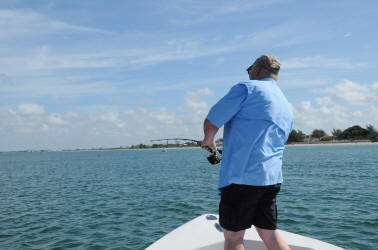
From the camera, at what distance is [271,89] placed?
229 centimetres

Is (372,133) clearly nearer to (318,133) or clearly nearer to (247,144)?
(318,133)

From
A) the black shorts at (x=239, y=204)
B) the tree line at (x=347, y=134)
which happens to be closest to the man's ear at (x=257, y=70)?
the black shorts at (x=239, y=204)

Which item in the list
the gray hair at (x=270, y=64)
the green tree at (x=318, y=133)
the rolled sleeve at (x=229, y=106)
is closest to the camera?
the rolled sleeve at (x=229, y=106)

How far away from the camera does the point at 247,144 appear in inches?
85.1

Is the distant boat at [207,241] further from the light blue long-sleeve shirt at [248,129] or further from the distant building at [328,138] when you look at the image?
the distant building at [328,138]

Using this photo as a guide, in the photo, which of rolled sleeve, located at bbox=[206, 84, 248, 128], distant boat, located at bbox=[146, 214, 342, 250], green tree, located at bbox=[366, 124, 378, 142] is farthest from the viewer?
green tree, located at bbox=[366, 124, 378, 142]

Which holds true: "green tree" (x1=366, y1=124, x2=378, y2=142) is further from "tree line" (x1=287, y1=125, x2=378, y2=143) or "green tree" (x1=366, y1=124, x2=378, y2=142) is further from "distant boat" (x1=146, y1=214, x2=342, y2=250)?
"distant boat" (x1=146, y1=214, x2=342, y2=250)

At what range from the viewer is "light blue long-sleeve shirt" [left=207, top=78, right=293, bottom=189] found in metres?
2.15

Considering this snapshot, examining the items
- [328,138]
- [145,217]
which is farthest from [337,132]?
[145,217]

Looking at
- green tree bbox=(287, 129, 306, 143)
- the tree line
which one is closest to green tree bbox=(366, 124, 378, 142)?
the tree line

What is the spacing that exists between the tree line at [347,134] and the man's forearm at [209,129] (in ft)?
469

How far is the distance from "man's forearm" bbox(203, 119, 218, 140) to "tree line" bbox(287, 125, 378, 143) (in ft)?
469

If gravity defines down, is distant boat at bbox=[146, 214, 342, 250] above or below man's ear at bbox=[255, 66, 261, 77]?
below

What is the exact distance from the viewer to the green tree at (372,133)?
124 m
